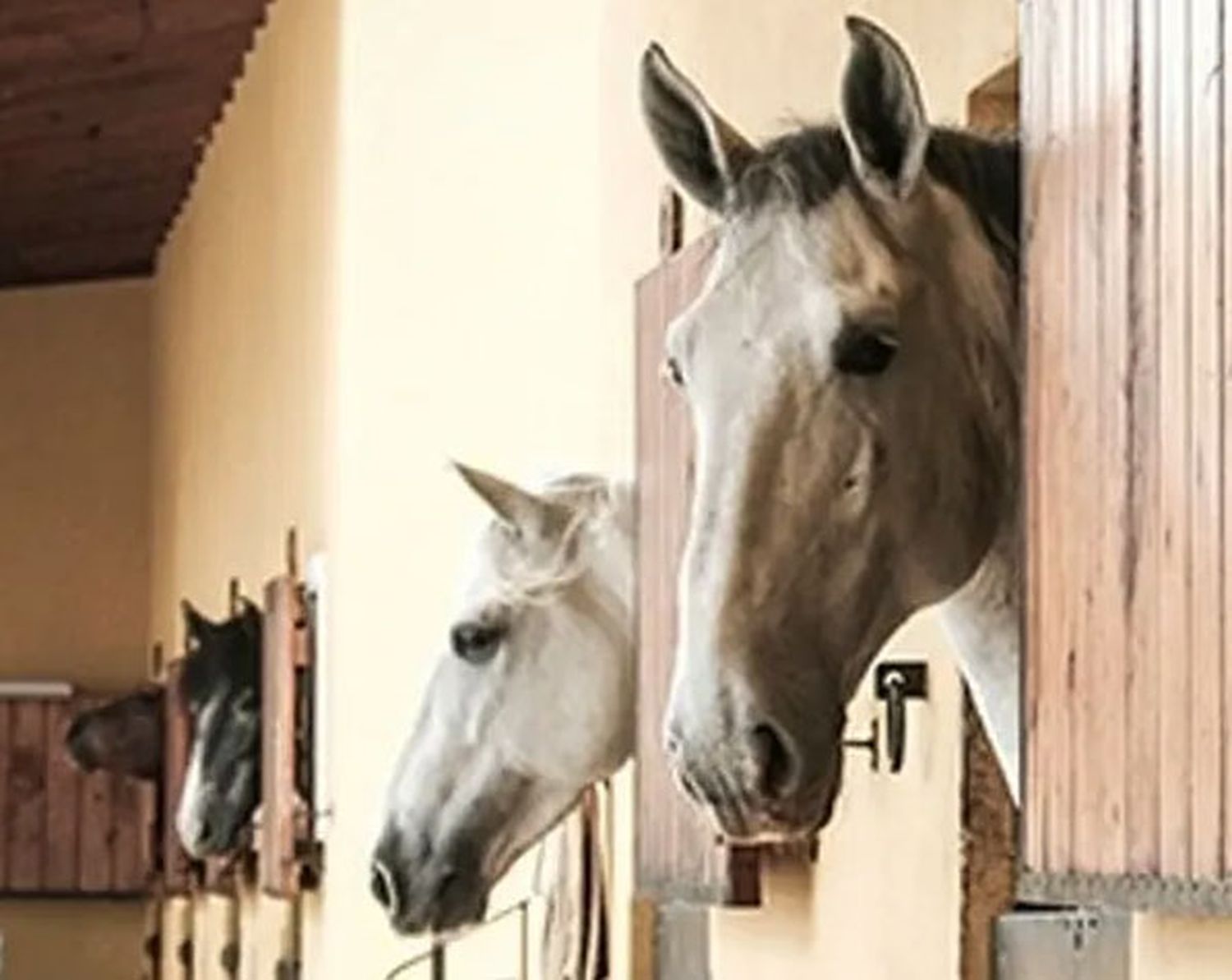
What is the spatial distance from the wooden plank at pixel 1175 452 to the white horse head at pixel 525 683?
1549mm

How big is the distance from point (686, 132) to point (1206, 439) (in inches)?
19.6

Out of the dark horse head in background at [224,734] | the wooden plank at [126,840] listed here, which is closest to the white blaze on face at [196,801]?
the dark horse head in background at [224,734]

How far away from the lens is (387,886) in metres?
3.71

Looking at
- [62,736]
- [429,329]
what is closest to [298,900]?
[429,329]

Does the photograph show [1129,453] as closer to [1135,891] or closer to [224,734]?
[1135,891]

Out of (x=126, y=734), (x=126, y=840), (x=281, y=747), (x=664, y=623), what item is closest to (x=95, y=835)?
(x=126, y=840)

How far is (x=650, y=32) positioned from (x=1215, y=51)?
2.32 m

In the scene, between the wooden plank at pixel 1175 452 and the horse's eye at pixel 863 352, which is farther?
the horse's eye at pixel 863 352

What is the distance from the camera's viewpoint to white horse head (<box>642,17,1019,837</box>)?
6.93 ft

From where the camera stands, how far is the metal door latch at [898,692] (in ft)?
9.73

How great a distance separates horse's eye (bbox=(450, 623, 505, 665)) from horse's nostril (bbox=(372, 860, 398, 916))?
0.27m

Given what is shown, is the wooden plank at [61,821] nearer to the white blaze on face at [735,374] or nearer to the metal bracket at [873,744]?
the metal bracket at [873,744]

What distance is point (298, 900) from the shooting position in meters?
6.98

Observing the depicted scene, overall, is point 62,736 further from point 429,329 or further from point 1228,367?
point 1228,367
